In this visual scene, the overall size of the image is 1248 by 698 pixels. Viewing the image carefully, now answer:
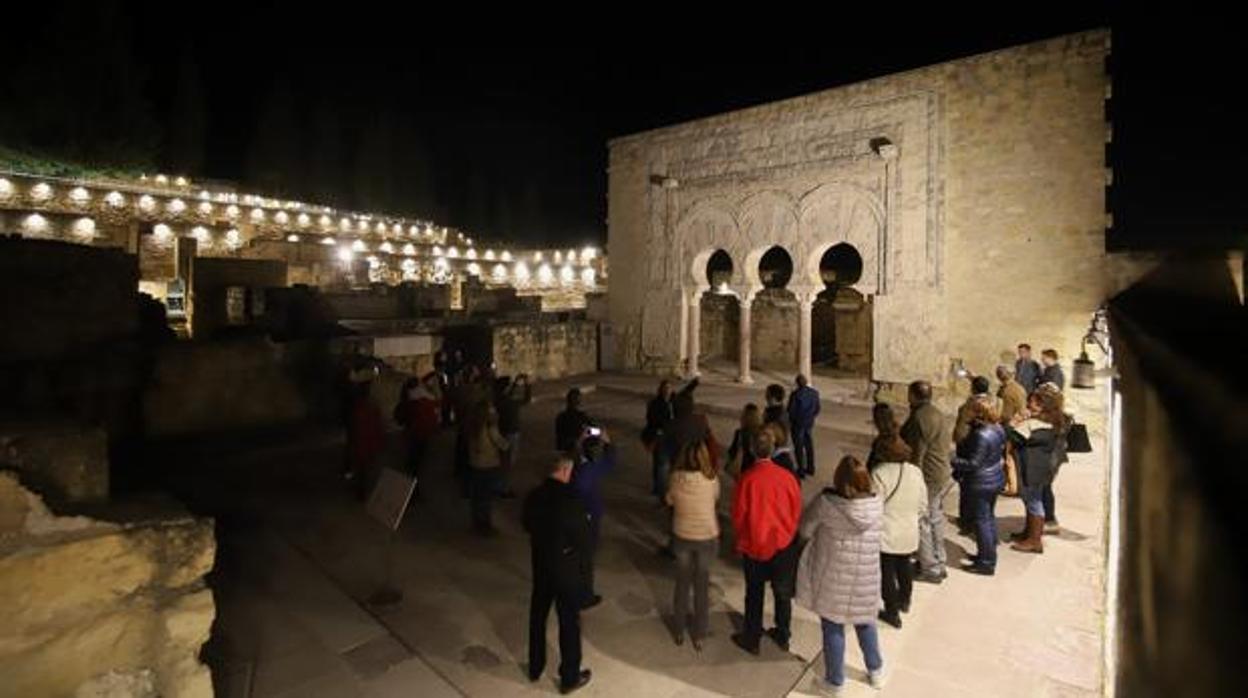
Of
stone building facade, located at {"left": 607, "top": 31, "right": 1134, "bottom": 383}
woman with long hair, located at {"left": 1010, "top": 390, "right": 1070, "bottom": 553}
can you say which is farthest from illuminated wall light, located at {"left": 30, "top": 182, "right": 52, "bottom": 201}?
woman with long hair, located at {"left": 1010, "top": 390, "right": 1070, "bottom": 553}

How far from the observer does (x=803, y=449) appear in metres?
9.11

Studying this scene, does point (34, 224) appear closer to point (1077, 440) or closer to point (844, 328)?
point (844, 328)

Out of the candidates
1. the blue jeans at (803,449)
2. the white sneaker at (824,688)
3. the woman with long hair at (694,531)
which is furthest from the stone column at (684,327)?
the white sneaker at (824,688)

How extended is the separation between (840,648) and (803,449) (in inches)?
203

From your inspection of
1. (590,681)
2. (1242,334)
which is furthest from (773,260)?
(1242,334)

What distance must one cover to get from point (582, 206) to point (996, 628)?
67880mm

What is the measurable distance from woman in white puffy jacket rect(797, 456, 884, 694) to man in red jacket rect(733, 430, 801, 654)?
0.30 m

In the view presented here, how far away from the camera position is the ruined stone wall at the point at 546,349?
1564 centimetres

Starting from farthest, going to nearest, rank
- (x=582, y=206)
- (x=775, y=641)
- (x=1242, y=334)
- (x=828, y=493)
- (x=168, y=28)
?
(x=582, y=206), (x=168, y=28), (x=775, y=641), (x=828, y=493), (x=1242, y=334)

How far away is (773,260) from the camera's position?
28766 mm

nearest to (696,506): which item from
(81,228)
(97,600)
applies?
(97,600)

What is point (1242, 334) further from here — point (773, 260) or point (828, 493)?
point (773, 260)

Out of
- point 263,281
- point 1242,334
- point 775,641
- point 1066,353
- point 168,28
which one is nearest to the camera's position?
point 1242,334

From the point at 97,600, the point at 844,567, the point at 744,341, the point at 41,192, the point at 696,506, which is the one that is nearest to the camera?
the point at 97,600
